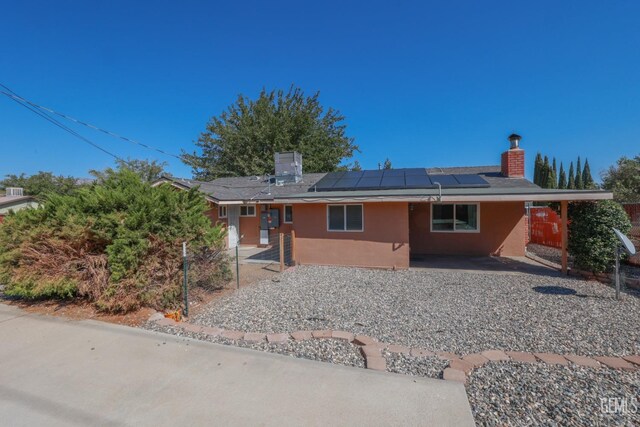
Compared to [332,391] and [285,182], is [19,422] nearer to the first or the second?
[332,391]

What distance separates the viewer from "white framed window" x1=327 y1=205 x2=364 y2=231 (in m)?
9.19

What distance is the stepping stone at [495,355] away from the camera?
133 inches

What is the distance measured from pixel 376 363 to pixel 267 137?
78.1 ft

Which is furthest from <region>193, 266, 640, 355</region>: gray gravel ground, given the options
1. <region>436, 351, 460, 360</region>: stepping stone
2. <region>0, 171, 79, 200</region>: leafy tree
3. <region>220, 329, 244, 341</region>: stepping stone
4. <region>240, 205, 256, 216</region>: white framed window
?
<region>0, 171, 79, 200</region>: leafy tree

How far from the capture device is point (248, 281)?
749cm

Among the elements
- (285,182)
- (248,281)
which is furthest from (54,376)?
(285,182)

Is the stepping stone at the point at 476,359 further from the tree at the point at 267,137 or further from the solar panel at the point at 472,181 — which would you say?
the tree at the point at 267,137

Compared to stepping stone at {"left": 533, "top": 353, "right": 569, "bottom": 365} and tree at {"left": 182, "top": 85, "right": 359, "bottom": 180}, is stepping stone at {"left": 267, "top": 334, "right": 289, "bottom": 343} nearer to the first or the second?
stepping stone at {"left": 533, "top": 353, "right": 569, "bottom": 365}

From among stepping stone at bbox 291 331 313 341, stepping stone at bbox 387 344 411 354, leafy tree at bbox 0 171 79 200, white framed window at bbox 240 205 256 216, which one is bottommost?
stepping stone at bbox 387 344 411 354

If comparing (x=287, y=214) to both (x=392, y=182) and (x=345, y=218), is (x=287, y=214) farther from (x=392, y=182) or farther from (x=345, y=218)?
(x=392, y=182)

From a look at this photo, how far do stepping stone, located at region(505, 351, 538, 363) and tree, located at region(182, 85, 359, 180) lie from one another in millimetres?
22029

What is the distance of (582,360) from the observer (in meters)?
3.34

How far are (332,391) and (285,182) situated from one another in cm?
1297

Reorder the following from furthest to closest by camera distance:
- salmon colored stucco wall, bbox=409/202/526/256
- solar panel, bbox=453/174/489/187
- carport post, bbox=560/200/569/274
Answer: salmon colored stucco wall, bbox=409/202/526/256 → solar panel, bbox=453/174/489/187 → carport post, bbox=560/200/569/274
